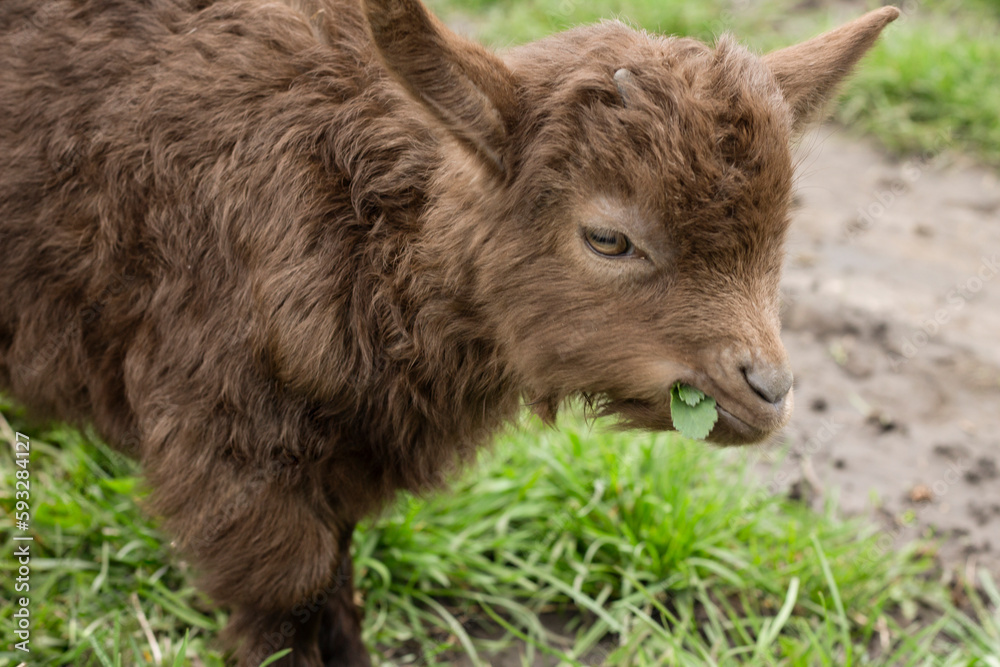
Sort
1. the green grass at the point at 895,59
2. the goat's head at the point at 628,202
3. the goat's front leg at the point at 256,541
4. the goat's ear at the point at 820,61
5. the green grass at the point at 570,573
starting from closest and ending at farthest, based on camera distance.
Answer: the goat's head at the point at 628,202 < the goat's ear at the point at 820,61 < the goat's front leg at the point at 256,541 < the green grass at the point at 570,573 < the green grass at the point at 895,59

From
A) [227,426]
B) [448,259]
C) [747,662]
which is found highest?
[448,259]

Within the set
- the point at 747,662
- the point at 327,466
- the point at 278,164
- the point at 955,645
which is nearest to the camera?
the point at 278,164

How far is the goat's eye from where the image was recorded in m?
2.33

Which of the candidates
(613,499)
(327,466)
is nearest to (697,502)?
(613,499)

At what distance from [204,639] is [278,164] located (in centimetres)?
196

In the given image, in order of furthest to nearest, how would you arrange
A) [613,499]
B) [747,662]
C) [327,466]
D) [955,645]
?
[613,499] → [955,645] → [747,662] → [327,466]

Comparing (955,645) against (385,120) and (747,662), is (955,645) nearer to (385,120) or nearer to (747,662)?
(747,662)

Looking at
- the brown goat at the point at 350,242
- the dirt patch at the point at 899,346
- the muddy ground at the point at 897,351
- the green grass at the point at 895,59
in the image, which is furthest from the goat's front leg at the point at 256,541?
the green grass at the point at 895,59

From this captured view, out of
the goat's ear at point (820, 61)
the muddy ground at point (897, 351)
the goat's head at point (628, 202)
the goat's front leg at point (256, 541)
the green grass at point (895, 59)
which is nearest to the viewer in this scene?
the goat's head at point (628, 202)

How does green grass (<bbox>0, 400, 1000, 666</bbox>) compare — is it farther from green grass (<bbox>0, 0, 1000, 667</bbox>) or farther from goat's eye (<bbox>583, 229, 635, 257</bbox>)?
goat's eye (<bbox>583, 229, 635, 257</bbox>)

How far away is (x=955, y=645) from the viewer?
3.82m

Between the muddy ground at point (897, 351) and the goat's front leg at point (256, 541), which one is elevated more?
the goat's front leg at point (256, 541)

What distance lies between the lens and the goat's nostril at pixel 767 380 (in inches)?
90.1

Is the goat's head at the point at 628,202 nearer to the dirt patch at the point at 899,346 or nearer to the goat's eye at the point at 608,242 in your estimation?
the goat's eye at the point at 608,242
